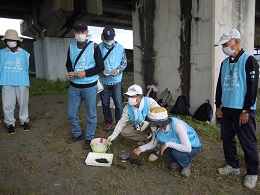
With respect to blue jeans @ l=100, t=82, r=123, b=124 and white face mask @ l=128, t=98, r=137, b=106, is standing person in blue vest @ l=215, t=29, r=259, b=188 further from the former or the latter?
blue jeans @ l=100, t=82, r=123, b=124

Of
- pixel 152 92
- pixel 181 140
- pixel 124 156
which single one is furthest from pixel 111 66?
pixel 152 92

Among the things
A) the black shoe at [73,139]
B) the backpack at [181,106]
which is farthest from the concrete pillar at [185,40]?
the black shoe at [73,139]

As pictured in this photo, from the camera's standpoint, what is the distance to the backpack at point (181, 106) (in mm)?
5578

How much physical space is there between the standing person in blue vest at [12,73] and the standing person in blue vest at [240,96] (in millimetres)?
3305

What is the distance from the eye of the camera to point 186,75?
18.3ft

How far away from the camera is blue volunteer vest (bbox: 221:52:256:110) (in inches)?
103

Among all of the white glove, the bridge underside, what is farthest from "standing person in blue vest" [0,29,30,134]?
the bridge underside

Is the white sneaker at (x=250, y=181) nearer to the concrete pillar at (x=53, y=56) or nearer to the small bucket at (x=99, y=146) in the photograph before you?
the small bucket at (x=99, y=146)

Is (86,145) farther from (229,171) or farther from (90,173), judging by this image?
(229,171)

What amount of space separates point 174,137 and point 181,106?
2.83m

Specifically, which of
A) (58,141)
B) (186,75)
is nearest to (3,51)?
(58,141)

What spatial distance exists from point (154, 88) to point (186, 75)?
3.21 feet

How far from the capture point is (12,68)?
4160 millimetres

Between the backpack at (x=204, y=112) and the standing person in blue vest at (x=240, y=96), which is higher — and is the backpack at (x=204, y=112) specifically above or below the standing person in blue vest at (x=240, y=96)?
below
